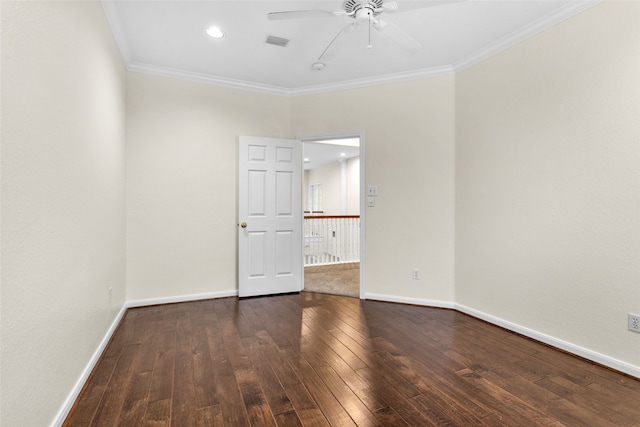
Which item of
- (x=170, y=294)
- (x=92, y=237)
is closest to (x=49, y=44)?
(x=92, y=237)

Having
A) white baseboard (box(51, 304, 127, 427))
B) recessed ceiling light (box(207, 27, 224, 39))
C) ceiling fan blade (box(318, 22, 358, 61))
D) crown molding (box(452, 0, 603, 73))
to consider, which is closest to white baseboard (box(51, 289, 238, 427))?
white baseboard (box(51, 304, 127, 427))

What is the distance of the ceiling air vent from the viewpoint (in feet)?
9.82

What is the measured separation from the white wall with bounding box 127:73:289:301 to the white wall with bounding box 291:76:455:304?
1455 mm

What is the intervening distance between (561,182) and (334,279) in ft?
10.7

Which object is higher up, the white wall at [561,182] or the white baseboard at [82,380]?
the white wall at [561,182]

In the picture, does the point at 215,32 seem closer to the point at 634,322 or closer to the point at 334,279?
the point at 334,279

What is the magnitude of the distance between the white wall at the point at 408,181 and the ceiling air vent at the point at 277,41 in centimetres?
114

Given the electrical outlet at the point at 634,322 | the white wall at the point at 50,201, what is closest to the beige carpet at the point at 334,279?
the electrical outlet at the point at 634,322

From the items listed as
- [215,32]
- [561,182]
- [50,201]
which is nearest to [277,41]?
[215,32]

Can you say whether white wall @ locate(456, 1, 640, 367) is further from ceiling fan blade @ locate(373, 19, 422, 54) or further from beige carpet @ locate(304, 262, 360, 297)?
beige carpet @ locate(304, 262, 360, 297)

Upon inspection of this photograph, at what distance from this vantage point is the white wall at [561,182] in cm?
221

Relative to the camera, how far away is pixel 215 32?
287 centimetres

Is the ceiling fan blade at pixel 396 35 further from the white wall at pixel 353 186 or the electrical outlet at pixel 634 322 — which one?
the white wall at pixel 353 186

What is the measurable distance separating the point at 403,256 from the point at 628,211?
2.00 metres
